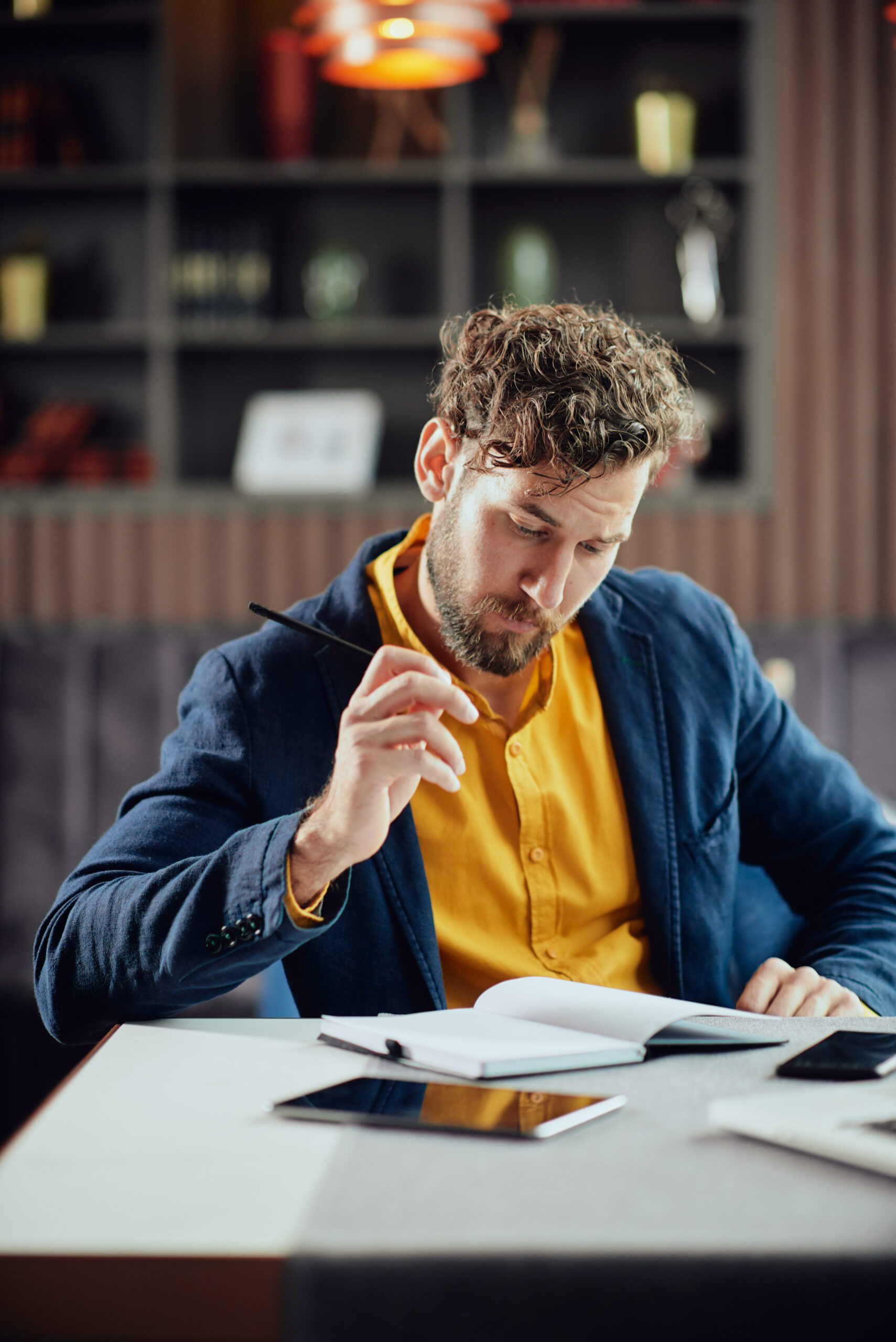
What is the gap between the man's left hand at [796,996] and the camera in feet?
3.75

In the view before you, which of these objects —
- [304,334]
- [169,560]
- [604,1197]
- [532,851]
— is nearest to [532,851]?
[532,851]

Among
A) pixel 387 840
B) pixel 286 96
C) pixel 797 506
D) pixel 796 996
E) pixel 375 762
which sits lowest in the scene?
pixel 796 996

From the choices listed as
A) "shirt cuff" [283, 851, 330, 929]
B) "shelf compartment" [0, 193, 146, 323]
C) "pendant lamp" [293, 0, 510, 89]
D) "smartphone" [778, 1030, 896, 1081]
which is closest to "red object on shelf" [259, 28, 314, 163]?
"shelf compartment" [0, 193, 146, 323]

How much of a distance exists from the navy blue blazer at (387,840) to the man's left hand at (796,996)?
7 centimetres

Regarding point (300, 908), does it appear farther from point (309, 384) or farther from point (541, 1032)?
point (309, 384)

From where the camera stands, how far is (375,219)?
3.37 metres

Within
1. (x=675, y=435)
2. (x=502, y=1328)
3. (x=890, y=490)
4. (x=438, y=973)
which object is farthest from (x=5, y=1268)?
(x=890, y=490)

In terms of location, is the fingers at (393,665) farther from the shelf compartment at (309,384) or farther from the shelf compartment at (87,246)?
the shelf compartment at (87,246)

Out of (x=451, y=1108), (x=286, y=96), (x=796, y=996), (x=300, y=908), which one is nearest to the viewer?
(x=451, y=1108)

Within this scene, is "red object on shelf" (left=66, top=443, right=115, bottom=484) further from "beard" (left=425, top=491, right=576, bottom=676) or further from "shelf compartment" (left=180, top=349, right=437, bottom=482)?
"beard" (left=425, top=491, right=576, bottom=676)

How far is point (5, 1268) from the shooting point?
58 centimetres

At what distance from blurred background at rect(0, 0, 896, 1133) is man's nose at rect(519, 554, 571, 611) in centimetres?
186

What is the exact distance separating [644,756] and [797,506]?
2.02 m

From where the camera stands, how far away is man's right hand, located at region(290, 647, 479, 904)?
95cm
